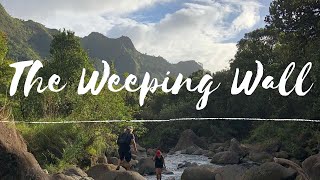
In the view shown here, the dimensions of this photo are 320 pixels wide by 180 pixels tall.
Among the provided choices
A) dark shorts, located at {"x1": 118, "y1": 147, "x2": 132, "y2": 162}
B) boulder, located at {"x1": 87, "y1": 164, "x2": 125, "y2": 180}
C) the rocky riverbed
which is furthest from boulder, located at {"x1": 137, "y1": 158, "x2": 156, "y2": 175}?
boulder, located at {"x1": 87, "y1": 164, "x2": 125, "y2": 180}

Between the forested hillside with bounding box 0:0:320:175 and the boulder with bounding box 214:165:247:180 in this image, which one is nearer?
the forested hillside with bounding box 0:0:320:175

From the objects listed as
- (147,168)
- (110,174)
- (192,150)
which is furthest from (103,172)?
(192,150)

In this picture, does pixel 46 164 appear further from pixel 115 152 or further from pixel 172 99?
pixel 172 99

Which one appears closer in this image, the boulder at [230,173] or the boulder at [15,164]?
the boulder at [15,164]

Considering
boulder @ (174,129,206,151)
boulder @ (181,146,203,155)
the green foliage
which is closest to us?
boulder @ (181,146,203,155)

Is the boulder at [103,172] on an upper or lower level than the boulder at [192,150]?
upper

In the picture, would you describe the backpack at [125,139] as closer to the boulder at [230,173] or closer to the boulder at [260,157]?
the boulder at [230,173]

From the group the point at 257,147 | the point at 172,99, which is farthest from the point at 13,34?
the point at 257,147

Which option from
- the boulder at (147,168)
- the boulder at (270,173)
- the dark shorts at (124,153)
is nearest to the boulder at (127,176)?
the dark shorts at (124,153)

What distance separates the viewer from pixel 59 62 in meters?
45.8

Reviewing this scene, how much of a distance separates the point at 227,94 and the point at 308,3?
104 feet

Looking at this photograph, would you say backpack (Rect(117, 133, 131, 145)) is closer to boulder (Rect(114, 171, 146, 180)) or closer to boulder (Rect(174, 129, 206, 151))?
boulder (Rect(114, 171, 146, 180))

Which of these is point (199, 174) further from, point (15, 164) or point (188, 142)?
point (188, 142)

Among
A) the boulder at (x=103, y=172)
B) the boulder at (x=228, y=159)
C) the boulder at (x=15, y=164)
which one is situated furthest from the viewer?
the boulder at (x=228, y=159)
